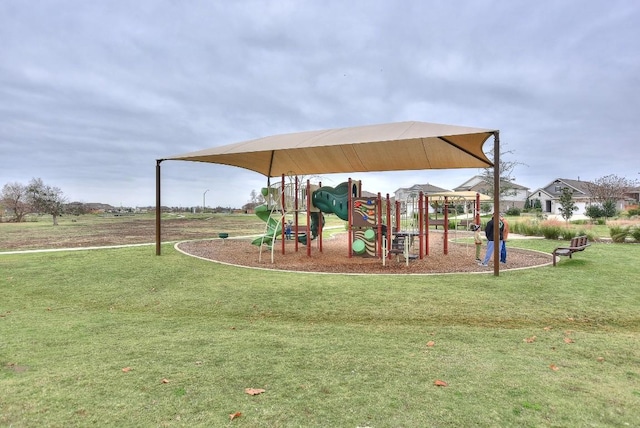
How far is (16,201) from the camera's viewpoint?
41.2 m

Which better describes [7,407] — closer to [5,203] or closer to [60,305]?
[60,305]

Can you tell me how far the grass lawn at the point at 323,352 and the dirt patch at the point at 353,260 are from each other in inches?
63.5

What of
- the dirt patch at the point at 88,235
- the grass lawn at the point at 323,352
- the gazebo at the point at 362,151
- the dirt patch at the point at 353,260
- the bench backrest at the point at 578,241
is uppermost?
the gazebo at the point at 362,151

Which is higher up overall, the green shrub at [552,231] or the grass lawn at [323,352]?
the green shrub at [552,231]

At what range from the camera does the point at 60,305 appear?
21.1ft

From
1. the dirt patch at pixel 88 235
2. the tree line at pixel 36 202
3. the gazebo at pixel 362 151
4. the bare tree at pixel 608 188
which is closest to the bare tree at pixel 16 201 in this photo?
the tree line at pixel 36 202

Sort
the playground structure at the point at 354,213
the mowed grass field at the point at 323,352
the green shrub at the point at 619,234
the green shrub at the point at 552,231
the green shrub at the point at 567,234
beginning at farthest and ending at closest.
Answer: the green shrub at the point at 552,231 → the green shrub at the point at 567,234 → the green shrub at the point at 619,234 → the playground structure at the point at 354,213 → the mowed grass field at the point at 323,352

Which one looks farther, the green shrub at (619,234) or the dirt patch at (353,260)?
the green shrub at (619,234)

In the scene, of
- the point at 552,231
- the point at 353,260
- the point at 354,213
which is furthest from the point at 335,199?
the point at 552,231

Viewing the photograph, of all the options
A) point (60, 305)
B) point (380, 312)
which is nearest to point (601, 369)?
point (380, 312)

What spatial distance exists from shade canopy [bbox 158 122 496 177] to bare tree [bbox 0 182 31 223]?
3734 centimetres

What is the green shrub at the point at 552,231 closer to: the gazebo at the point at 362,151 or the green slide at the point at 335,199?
the gazebo at the point at 362,151

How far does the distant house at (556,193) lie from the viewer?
53.7 metres

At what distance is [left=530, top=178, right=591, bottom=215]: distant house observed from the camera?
53716mm
